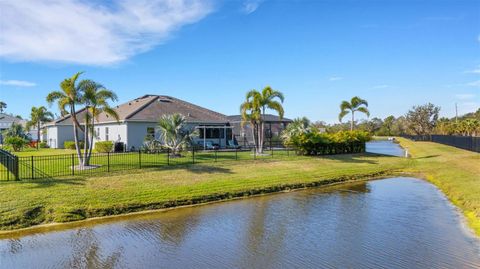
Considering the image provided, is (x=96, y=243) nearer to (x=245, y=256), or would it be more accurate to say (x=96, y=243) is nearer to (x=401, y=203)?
(x=245, y=256)

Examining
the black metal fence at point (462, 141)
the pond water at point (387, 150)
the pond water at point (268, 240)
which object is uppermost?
the black metal fence at point (462, 141)

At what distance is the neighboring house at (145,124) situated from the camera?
1156 inches

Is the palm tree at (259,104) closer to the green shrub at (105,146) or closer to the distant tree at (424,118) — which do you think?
the green shrub at (105,146)

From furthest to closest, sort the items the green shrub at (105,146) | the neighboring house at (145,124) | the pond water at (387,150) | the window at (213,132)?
the pond water at (387,150), the window at (213,132), the neighboring house at (145,124), the green shrub at (105,146)

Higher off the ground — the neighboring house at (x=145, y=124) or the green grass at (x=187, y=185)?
the neighboring house at (x=145, y=124)

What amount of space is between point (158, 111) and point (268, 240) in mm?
24072

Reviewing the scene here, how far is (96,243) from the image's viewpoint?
10016 millimetres

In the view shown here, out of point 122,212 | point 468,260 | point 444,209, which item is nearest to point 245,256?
point 468,260

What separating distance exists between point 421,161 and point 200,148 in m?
17.6

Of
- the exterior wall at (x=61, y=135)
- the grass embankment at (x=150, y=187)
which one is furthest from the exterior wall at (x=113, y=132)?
the grass embankment at (x=150, y=187)

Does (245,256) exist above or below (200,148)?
below

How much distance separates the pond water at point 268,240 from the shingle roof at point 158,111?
17.8m

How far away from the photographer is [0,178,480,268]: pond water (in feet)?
28.1

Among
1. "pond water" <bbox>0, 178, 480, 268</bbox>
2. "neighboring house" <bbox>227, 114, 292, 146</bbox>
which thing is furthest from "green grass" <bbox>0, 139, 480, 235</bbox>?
"neighboring house" <bbox>227, 114, 292, 146</bbox>
